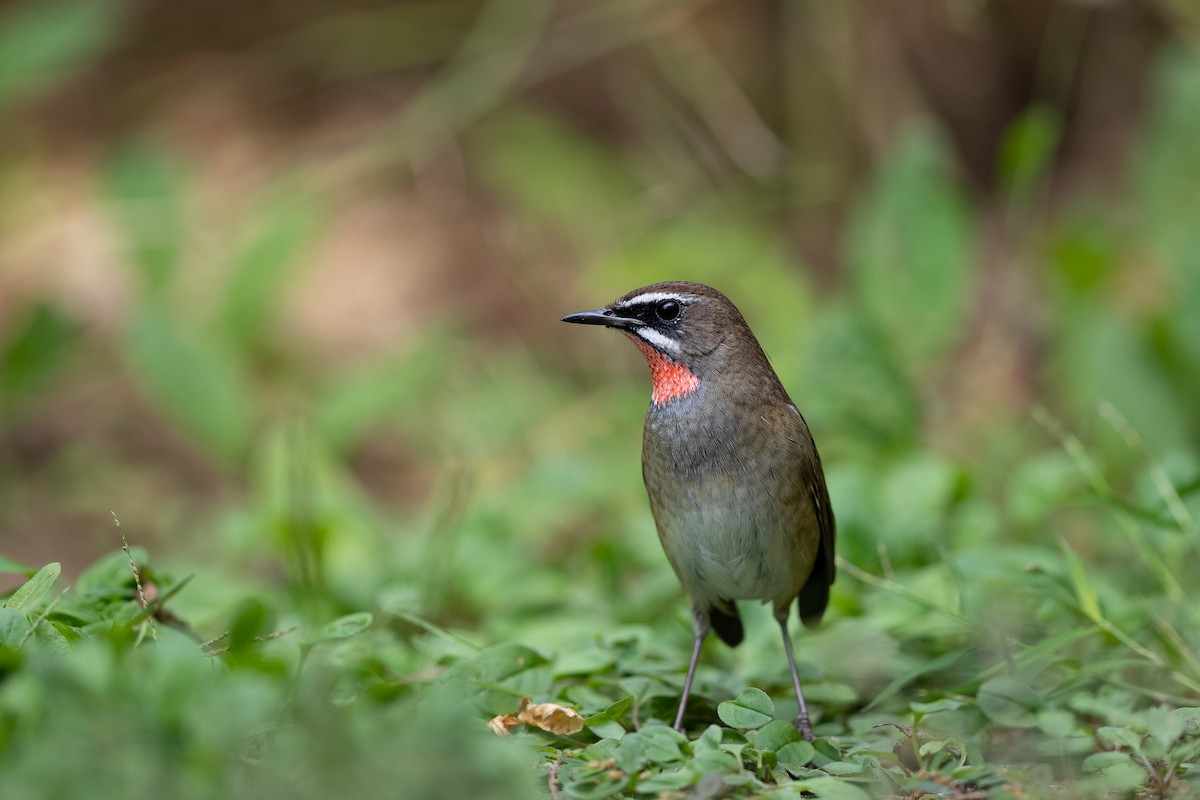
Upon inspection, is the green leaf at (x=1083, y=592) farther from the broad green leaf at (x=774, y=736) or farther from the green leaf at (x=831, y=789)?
the green leaf at (x=831, y=789)

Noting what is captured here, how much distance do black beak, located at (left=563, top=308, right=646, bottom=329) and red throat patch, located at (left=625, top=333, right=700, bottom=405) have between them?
0.32 ft

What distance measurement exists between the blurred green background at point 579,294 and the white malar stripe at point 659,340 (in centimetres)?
105

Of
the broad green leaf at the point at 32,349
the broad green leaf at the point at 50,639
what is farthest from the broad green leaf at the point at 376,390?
the broad green leaf at the point at 50,639

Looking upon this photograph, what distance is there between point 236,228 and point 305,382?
118 centimetres

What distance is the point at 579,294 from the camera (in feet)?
32.3

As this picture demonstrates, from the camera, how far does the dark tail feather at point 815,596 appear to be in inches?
175

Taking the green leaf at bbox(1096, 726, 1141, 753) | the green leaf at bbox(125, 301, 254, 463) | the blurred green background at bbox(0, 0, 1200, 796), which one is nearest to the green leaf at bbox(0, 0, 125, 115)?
the blurred green background at bbox(0, 0, 1200, 796)

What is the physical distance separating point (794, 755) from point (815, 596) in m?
1.17

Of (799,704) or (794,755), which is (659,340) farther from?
(794,755)

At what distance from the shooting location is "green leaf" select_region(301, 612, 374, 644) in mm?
3389

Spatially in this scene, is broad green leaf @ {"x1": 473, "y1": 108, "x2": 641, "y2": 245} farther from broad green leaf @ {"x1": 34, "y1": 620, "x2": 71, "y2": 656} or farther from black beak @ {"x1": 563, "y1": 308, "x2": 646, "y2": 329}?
broad green leaf @ {"x1": 34, "y1": 620, "x2": 71, "y2": 656}

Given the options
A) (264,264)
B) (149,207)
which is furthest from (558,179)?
(149,207)

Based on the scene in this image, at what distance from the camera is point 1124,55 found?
32.9 ft

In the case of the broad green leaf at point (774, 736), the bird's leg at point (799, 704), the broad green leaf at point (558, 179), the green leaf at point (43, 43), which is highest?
the green leaf at point (43, 43)
